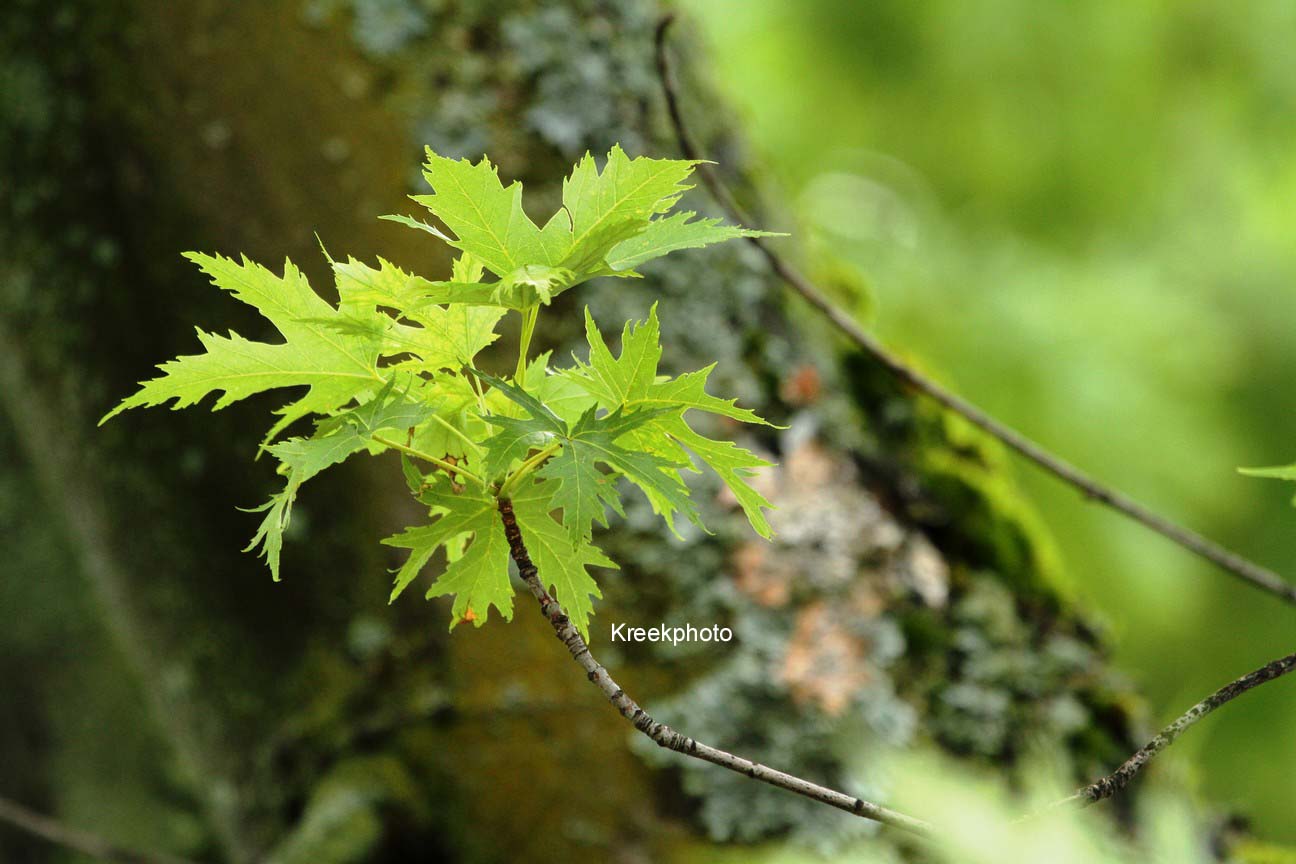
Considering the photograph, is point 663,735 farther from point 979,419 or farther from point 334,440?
point 979,419

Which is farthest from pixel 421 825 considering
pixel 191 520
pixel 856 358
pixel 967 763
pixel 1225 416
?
pixel 1225 416

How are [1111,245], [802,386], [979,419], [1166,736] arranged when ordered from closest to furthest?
[1166,736] < [979,419] < [802,386] < [1111,245]

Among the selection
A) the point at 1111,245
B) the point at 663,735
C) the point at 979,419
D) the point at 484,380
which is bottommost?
the point at 663,735

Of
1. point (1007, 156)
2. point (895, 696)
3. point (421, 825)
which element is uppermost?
point (1007, 156)

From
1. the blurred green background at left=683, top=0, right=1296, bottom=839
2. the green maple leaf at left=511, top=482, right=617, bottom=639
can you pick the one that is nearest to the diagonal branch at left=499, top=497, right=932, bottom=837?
the green maple leaf at left=511, top=482, right=617, bottom=639

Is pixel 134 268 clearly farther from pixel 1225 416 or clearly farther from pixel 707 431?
pixel 1225 416

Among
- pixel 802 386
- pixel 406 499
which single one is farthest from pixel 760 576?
pixel 406 499

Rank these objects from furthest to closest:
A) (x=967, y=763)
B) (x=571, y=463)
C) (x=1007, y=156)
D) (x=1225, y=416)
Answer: (x=1007, y=156), (x=1225, y=416), (x=967, y=763), (x=571, y=463)
